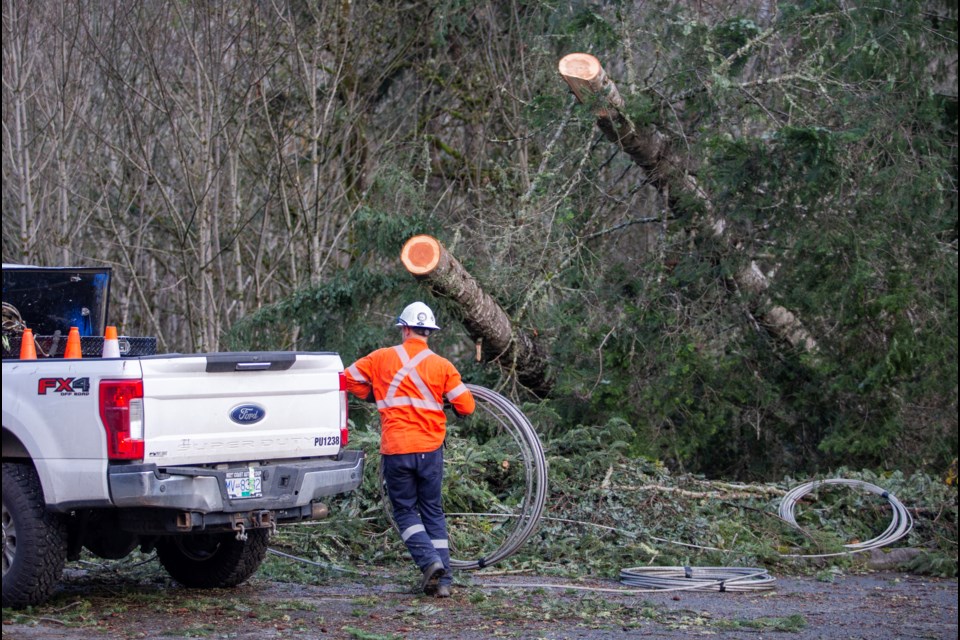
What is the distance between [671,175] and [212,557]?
6.74m

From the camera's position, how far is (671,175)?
38.9ft

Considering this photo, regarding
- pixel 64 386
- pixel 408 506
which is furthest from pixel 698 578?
pixel 64 386

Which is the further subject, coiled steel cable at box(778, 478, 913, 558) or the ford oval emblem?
coiled steel cable at box(778, 478, 913, 558)

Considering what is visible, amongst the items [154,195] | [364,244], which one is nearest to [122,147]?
[154,195]

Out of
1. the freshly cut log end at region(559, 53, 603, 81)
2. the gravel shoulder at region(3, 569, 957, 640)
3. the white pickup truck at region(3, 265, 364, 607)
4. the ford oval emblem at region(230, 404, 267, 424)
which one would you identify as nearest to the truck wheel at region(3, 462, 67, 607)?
the white pickup truck at region(3, 265, 364, 607)

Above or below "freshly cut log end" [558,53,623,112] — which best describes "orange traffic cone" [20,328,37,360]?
below

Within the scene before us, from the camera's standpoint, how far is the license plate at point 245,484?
615 centimetres

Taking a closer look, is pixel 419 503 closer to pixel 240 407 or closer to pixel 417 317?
pixel 417 317

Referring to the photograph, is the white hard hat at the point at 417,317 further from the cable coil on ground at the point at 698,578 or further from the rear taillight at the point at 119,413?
the cable coil on ground at the point at 698,578

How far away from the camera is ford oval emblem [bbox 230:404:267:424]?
245 inches

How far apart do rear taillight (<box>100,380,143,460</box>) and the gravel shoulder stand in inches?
38.0

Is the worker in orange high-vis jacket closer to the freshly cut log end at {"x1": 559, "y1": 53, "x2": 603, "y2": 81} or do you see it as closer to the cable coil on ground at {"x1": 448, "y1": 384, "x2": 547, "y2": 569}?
the cable coil on ground at {"x1": 448, "y1": 384, "x2": 547, "y2": 569}

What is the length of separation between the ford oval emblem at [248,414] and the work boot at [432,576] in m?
1.59

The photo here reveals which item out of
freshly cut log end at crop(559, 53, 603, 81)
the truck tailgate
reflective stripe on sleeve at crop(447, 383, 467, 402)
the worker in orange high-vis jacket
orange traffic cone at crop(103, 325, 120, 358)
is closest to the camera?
the truck tailgate
